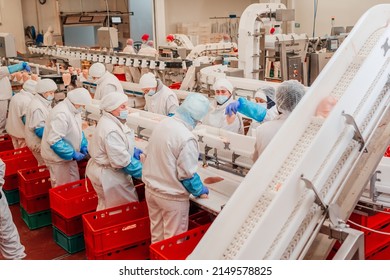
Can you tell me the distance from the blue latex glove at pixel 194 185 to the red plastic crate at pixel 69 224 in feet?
4.53

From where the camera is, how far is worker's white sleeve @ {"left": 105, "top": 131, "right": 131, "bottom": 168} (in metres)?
3.61

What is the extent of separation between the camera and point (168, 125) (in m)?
3.10

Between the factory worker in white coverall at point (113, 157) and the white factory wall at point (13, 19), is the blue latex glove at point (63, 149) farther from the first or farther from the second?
the white factory wall at point (13, 19)

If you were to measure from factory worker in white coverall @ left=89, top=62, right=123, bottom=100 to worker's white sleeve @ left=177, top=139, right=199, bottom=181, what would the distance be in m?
3.31

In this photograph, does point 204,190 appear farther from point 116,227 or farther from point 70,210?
point 70,210

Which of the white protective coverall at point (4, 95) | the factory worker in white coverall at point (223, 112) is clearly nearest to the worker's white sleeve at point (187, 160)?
the factory worker in white coverall at point (223, 112)

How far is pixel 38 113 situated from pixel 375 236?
3.46 meters

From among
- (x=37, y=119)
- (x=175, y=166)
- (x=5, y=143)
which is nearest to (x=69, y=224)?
(x=37, y=119)

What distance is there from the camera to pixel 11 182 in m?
5.24

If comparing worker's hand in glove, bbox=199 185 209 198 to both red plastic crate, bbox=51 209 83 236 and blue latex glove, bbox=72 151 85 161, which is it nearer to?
red plastic crate, bbox=51 209 83 236

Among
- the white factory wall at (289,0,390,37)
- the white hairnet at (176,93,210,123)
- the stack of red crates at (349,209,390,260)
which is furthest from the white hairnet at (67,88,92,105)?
the white factory wall at (289,0,390,37)

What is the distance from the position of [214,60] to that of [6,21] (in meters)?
6.24

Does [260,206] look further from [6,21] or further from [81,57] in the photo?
[6,21]

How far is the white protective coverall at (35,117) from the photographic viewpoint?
4797 millimetres
